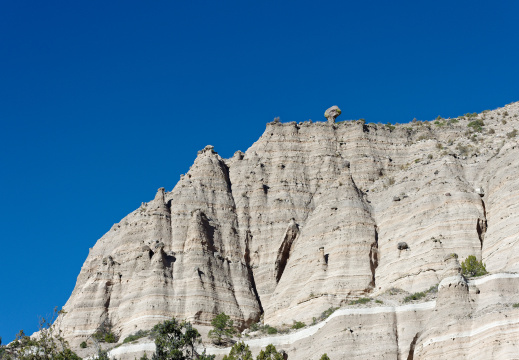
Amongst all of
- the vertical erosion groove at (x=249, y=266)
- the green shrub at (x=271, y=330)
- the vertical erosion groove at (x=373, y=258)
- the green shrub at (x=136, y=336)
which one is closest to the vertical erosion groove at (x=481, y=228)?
the vertical erosion groove at (x=373, y=258)

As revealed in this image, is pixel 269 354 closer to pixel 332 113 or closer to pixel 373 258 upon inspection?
pixel 373 258

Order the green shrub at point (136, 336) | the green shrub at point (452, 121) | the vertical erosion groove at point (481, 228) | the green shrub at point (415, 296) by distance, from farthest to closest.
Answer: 1. the green shrub at point (452, 121)
2. the vertical erosion groove at point (481, 228)
3. the green shrub at point (136, 336)
4. the green shrub at point (415, 296)

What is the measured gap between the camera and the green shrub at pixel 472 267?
2174 inches

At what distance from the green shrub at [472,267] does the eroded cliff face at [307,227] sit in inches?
47.5

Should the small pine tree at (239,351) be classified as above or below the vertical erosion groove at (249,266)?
below

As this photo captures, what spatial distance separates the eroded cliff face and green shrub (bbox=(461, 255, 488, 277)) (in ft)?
3.96

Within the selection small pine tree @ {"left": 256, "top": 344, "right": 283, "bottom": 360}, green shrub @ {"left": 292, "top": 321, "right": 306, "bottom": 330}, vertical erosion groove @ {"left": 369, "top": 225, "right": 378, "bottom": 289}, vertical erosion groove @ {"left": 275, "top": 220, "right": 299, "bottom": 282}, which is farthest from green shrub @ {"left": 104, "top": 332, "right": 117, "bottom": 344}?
vertical erosion groove @ {"left": 369, "top": 225, "right": 378, "bottom": 289}

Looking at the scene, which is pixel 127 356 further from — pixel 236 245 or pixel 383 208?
pixel 383 208

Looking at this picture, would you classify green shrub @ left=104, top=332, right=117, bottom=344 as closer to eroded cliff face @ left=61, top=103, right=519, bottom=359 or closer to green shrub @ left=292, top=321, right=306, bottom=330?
eroded cliff face @ left=61, top=103, right=519, bottom=359

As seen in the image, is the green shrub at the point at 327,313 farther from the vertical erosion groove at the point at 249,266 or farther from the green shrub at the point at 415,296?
the vertical erosion groove at the point at 249,266

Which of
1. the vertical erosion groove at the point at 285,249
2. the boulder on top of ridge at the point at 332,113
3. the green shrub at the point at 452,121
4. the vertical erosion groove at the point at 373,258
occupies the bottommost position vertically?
the vertical erosion groove at the point at 373,258

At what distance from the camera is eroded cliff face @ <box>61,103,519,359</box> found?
62188 mm

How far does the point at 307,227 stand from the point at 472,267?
17.5m

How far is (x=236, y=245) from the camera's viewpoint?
74.1 metres
